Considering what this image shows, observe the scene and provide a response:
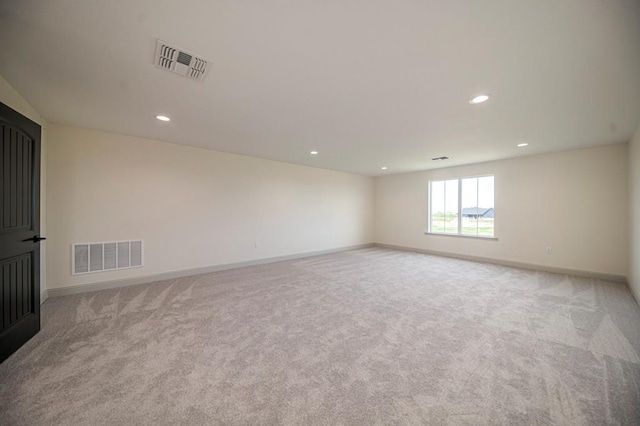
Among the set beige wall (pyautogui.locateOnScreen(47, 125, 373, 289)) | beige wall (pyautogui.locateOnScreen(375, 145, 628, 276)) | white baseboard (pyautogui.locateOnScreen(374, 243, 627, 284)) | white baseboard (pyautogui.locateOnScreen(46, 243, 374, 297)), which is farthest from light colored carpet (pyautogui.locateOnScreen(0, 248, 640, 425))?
beige wall (pyautogui.locateOnScreen(375, 145, 628, 276))

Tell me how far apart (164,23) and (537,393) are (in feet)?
11.9

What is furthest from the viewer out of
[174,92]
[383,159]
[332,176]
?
[332,176]

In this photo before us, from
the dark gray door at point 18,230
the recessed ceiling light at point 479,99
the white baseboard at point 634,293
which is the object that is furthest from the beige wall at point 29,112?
the white baseboard at point 634,293

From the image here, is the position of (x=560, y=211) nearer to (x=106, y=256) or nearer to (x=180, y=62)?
(x=180, y=62)

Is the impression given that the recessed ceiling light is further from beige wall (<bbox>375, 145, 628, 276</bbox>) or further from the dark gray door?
the dark gray door

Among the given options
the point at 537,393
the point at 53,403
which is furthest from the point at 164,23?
the point at 537,393

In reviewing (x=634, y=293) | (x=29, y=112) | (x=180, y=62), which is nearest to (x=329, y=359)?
(x=180, y=62)

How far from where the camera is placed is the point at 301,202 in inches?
253

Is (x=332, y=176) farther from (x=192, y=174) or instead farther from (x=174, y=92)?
(x=174, y=92)

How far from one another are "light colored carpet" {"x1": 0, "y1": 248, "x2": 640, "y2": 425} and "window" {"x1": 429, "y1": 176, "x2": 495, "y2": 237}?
250 cm

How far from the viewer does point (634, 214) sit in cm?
355

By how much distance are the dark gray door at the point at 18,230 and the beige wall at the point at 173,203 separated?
1.32 m

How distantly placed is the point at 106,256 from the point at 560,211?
8460 mm

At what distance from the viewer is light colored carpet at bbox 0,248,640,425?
1.50 meters
